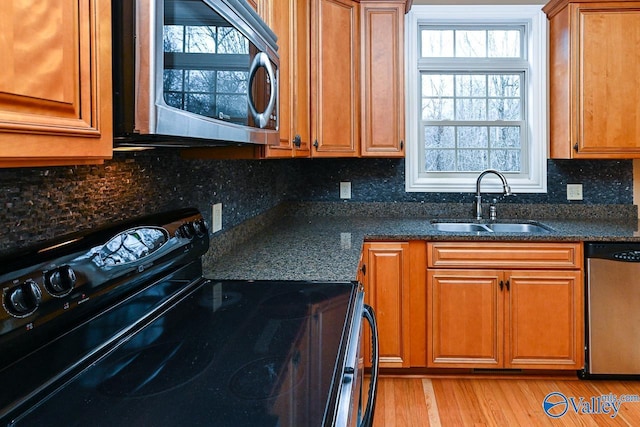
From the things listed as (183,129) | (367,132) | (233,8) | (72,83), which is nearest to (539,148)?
(367,132)

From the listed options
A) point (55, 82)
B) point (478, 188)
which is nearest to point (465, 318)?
point (478, 188)

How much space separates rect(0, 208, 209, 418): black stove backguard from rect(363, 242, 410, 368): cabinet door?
151cm

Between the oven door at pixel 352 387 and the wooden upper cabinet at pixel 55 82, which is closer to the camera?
the wooden upper cabinet at pixel 55 82

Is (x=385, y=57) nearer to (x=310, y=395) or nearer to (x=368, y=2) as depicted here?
(x=368, y=2)

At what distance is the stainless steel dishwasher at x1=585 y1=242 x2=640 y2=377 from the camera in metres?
2.56

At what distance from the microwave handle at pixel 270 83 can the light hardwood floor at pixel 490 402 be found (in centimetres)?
152

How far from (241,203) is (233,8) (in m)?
1.30

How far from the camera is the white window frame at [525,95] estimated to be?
3211 millimetres

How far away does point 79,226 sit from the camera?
1.10 metres

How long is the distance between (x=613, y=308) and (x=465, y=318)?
738 millimetres

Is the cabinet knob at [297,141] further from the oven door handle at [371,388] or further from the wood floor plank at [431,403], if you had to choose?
the wood floor plank at [431,403]

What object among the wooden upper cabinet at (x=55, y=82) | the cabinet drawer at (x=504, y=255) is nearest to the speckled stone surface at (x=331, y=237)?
the cabinet drawer at (x=504, y=255)

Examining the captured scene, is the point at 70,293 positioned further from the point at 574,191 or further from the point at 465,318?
the point at 574,191

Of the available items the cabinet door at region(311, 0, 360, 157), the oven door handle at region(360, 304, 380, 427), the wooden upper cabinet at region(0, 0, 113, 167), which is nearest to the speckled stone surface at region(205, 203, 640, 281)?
the oven door handle at region(360, 304, 380, 427)
